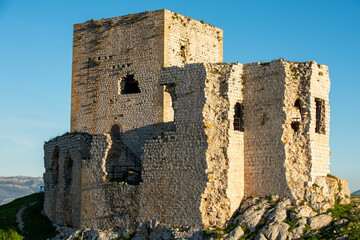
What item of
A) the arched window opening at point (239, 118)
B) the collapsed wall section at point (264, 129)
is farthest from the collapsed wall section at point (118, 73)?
the collapsed wall section at point (264, 129)

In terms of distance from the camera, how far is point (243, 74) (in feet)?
90.3

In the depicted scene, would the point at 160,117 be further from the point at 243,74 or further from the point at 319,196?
the point at 319,196

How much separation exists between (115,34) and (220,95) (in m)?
8.86

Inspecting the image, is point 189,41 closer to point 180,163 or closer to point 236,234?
point 180,163

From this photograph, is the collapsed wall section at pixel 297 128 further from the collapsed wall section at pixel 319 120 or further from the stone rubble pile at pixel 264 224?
the stone rubble pile at pixel 264 224

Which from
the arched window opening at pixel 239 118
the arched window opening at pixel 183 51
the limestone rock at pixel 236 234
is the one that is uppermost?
the arched window opening at pixel 183 51

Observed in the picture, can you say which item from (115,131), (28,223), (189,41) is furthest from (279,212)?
(28,223)

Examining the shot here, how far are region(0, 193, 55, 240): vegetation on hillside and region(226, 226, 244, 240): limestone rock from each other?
405 inches

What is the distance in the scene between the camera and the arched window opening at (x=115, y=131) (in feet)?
107

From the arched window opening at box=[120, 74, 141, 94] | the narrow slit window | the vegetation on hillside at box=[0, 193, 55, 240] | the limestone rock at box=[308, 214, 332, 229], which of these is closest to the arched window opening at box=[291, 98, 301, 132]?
the narrow slit window

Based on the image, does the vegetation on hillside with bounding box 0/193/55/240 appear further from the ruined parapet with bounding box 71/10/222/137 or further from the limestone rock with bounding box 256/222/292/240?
the limestone rock with bounding box 256/222/292/240

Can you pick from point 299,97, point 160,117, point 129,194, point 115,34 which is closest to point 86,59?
point 115,34

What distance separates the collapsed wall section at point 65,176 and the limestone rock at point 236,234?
8153 millimetres

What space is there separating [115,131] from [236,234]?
1005cm
